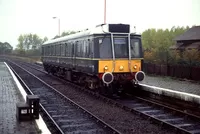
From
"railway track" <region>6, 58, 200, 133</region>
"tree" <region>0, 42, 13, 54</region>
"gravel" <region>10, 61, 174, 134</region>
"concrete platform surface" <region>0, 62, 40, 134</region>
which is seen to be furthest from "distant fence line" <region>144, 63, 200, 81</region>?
"tree" <region>0, 42, 13, 54</region>

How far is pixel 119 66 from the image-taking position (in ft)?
47.7

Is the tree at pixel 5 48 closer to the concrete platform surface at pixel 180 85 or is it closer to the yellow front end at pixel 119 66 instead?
the concrete platform surface at pixel 180 85

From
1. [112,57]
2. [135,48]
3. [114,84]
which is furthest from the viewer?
[114,84]

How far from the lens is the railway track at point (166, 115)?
9.54 metres

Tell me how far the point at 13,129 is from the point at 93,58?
6.42 meters

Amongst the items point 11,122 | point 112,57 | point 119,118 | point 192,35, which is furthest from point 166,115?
point 192,35

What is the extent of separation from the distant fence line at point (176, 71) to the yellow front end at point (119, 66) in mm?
8584

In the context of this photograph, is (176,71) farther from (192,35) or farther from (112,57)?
(192,35)

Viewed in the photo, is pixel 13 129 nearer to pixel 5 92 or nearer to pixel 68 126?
pixel 68 126

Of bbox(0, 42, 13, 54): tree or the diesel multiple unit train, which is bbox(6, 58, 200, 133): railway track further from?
bbox(0, 42, 13, 54): tree

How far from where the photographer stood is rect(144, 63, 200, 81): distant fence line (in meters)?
22.1

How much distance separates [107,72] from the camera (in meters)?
13.9

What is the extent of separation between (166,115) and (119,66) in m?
4.07

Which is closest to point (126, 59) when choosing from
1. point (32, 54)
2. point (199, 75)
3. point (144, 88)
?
point (144, 88)
